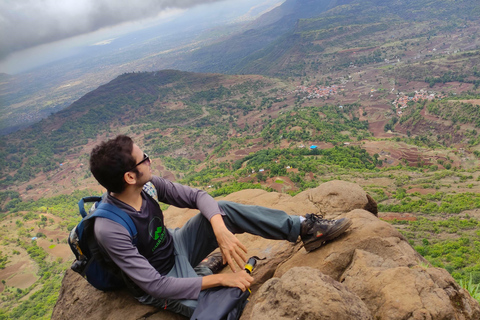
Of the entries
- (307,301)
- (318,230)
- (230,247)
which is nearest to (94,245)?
(230,247)

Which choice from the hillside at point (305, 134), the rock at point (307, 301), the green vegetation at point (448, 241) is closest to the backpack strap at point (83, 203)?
the rock at point (307, 301)

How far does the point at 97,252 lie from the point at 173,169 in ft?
180

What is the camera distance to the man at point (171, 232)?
8.58 ft

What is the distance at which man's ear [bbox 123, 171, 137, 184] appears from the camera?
2.75 meters

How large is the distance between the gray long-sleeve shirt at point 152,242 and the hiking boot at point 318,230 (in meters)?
1.28

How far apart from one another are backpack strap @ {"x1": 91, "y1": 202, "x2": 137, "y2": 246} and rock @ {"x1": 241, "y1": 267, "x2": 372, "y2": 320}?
58.1 inches

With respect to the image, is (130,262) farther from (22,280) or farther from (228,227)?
(22,280)

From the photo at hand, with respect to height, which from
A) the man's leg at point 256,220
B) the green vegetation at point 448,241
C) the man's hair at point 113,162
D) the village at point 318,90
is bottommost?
the village at point 318,90

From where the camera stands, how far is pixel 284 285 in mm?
2551

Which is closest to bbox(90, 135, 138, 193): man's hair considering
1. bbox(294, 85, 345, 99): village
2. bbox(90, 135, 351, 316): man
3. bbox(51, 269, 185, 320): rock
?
bbox(90, 135, 351, 316): man

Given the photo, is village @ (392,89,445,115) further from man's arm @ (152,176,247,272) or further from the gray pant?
man's arm @ (152,176,247,272)

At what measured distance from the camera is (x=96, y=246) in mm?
2877

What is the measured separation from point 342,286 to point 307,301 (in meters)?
0.47

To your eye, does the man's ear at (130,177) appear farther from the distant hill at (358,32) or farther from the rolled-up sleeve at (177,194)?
the distant hill at (358,32)
